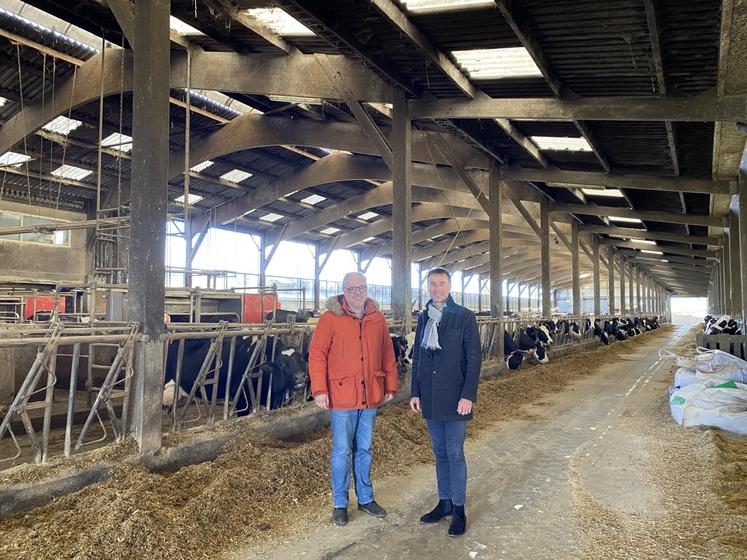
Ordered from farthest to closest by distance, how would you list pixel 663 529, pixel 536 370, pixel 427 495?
pixel 536 370 < pixel 427 495 < pixel 663 529

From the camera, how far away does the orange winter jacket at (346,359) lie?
4.06 metres

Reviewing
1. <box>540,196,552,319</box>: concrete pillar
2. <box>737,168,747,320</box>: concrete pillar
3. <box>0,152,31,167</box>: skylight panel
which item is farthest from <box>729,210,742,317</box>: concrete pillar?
<box>0,152,31,167</box>: skylight panel

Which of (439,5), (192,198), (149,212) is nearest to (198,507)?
(149,212)

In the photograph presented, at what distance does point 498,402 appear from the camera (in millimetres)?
8867

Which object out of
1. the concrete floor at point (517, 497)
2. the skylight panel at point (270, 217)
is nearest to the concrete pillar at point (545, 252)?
the skylight panel at point (270, 217)

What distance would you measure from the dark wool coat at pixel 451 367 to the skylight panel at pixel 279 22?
601 centimetres

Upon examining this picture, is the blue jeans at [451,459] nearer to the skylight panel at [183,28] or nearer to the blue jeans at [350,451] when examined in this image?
the blue jeans at [350,451]

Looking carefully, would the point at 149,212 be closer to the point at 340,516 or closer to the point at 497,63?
the point at 340,516

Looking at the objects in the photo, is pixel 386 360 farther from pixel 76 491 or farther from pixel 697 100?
pixel 697 100

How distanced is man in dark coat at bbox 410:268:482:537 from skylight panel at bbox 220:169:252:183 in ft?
50.4

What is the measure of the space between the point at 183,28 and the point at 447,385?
867 centimetres

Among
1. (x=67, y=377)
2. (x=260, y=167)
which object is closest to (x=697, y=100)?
(x=67, y=377)

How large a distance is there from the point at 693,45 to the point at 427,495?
6.87 meters

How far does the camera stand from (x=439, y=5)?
7.19 meters
